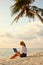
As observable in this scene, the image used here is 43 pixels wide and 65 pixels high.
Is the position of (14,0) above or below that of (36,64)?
above

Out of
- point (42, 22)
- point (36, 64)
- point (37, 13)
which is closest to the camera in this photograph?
point (36, 64)

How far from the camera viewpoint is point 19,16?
2375cm

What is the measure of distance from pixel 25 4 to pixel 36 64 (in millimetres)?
9042

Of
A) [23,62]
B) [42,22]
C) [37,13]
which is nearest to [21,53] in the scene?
[23,62]

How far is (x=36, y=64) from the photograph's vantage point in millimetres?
15258

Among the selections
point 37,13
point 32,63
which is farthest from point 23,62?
point 37,13

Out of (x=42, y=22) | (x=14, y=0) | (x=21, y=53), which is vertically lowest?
(x=21, y=53)

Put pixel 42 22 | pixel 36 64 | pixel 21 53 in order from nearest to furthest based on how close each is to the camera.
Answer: pixel 36 64
pixel 21 53
pixel 42 22

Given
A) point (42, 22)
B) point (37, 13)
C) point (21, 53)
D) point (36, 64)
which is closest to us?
point (36, 64)

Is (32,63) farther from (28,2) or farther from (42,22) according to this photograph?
(28,2)

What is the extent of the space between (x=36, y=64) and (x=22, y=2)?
9.19 metres

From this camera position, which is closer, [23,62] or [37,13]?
[23,62]

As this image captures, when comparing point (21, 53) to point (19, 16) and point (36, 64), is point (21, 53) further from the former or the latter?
point (19, 16)

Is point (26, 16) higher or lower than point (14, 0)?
lower
